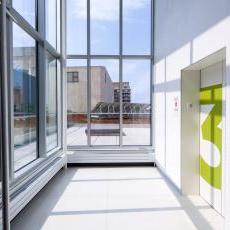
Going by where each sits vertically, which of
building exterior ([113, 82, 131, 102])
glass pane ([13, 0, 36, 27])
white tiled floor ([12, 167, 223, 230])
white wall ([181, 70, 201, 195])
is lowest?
white tiled floor ([12, 167, 223, 230])

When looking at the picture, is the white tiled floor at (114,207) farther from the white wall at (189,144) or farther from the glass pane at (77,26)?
the glass pane at (77,26)

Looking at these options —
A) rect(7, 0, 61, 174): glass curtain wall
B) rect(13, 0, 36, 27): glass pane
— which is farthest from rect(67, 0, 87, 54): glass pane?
rect(13, 0, 36, 27): glass pane

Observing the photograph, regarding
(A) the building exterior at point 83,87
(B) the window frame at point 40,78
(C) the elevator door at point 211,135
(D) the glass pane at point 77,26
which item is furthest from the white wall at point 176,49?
(B) the window frame at point 40,78

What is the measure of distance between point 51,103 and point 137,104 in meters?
2.29

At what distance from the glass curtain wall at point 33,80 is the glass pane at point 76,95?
530 mm

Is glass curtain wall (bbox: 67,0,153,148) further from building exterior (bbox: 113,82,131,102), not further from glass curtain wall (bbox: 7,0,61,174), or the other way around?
glass curtain wall (bbox: 7,0,61,174)

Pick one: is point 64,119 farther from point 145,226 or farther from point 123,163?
point 145,226

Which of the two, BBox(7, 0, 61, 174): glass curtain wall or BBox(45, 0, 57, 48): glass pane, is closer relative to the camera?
BBox(7, 0, 61, 174): glass curtain wall

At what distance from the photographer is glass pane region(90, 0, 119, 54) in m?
7.60

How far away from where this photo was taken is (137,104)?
7.74 m

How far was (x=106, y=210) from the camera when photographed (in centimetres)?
421

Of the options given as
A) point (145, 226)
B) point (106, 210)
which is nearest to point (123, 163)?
point (106, 210)

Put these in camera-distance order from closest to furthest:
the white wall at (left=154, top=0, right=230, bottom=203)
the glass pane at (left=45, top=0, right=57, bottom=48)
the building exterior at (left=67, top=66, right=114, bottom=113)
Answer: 1. the white wall at (left=154, top=0, right=230, bottom=203)
2. the glass pane at (left=45, top=0, right=57, bottom=48)
3. the building exterior at (left=67, top=66, right=114, bottom=113)

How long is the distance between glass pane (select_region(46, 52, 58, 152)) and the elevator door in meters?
3.14
